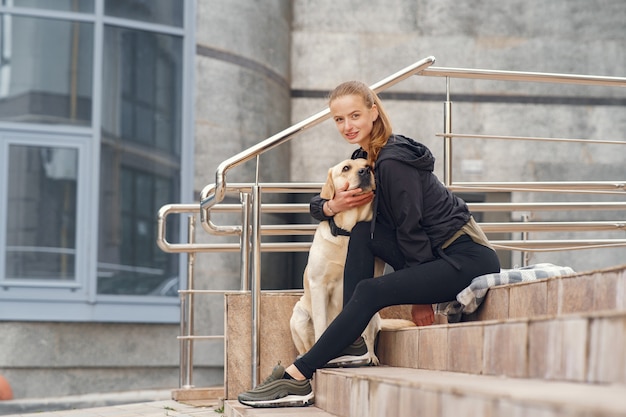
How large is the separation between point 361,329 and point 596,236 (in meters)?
6.55

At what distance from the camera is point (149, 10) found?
8.99 m

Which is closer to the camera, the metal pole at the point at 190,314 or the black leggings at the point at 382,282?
the black leggings at the point at 382,282

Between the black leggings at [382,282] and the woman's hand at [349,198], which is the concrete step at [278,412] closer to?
the black leggings at [382,282]

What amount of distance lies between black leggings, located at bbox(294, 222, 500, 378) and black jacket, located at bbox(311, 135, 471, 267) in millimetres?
58

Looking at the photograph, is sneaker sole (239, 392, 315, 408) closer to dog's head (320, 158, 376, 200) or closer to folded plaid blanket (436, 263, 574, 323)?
folded plaid blanket (436, 263, 574, 323)

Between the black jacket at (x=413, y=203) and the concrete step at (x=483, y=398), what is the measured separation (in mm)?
810

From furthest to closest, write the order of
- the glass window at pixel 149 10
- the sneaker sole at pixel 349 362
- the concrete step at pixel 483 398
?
the glass window at pixel 149 10 → the sneaker sole at pixel 349 362 → the concrete step at pixel 483 398

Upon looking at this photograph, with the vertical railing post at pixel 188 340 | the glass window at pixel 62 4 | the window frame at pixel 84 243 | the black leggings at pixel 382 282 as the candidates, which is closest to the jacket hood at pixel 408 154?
the black leggings at pixel 382 282

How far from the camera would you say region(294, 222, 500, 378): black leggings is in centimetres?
357

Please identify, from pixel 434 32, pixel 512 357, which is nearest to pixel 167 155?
pixel 434 32

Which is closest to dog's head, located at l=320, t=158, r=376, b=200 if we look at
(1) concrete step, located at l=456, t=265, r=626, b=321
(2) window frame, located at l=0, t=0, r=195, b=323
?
(1) concrete step, located at l=456, t=265, r=626, b=321

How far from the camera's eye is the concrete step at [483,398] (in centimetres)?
151

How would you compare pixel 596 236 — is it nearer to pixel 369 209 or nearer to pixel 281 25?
pixel 281 25

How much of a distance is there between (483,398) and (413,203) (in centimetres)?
191
